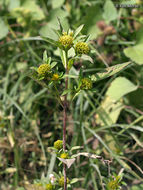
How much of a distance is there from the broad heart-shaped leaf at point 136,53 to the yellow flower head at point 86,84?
0.71 metres

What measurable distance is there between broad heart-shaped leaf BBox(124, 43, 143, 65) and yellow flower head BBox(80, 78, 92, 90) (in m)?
0.71

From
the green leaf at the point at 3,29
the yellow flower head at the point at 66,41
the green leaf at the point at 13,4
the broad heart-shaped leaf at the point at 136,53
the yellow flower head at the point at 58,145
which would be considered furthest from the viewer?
the green leaf at the point at 13,4

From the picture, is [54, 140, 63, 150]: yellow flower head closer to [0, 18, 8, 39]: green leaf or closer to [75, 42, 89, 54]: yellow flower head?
[75, 42, 89, 54]: yellow flower head

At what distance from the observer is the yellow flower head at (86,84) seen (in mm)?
693

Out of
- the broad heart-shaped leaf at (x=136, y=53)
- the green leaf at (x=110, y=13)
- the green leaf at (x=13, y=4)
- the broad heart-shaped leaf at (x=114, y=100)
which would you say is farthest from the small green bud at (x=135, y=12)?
the green leaf at (x=13, y=4)

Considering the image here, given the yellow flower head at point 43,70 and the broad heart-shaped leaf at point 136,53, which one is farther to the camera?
the broad heart-shaped leaf at point 136,53

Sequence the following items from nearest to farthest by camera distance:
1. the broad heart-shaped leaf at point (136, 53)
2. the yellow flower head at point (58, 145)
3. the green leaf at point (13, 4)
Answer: the yellow flower head at point (58, 145) → the broad heart-shaped leaf at point (136, 53) → the green leaf at point (13, 4)

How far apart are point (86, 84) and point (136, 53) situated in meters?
0.81

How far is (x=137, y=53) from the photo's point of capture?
1413mm

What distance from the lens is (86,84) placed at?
27.3 inches

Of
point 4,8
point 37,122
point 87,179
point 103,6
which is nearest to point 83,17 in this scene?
point 103,6

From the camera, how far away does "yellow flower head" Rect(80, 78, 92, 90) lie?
0.69 metres

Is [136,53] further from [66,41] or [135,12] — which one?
[66,41]

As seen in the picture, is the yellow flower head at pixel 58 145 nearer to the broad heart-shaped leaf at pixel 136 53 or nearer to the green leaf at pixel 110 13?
the broad heart-shaped leaf at pixel 136 53
